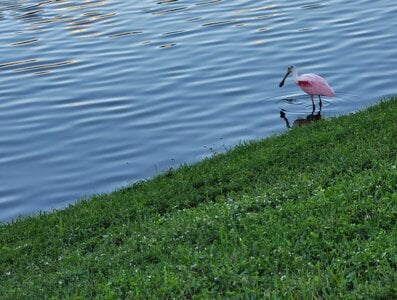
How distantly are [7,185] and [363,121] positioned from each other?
4.17 m

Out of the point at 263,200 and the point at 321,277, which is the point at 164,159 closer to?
the point at 263,200

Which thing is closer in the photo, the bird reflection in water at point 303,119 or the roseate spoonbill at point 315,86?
the bird reflection in water at point 303,119

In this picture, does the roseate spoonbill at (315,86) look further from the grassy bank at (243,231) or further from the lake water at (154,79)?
the grassy bank at (243,231)

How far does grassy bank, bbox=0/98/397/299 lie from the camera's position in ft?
21.1

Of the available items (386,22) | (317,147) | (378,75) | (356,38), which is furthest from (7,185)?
A: (386,22)

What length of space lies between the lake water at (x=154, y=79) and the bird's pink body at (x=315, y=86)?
11.4 inches

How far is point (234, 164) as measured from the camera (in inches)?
389

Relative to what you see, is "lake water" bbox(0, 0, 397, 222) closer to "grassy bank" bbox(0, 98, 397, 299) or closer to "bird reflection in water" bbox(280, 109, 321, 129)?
"bird reflection in water" bbox(280, 109, 321, 129)

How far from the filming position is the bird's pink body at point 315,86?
512 inches

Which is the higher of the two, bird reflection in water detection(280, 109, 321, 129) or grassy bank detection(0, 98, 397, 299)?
grassy bank detection(0, 98, 397, 299)

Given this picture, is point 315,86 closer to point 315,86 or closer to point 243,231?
point 315,86

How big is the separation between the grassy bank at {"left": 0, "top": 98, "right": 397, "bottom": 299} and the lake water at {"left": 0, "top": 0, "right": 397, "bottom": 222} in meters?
1.83

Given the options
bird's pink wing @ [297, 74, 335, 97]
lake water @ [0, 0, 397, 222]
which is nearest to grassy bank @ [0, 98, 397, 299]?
lake water @ [0, 0, 397, 222]

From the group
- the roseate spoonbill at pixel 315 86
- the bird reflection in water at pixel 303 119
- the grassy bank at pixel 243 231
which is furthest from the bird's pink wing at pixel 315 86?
the grassy bank at pixel 243 231
